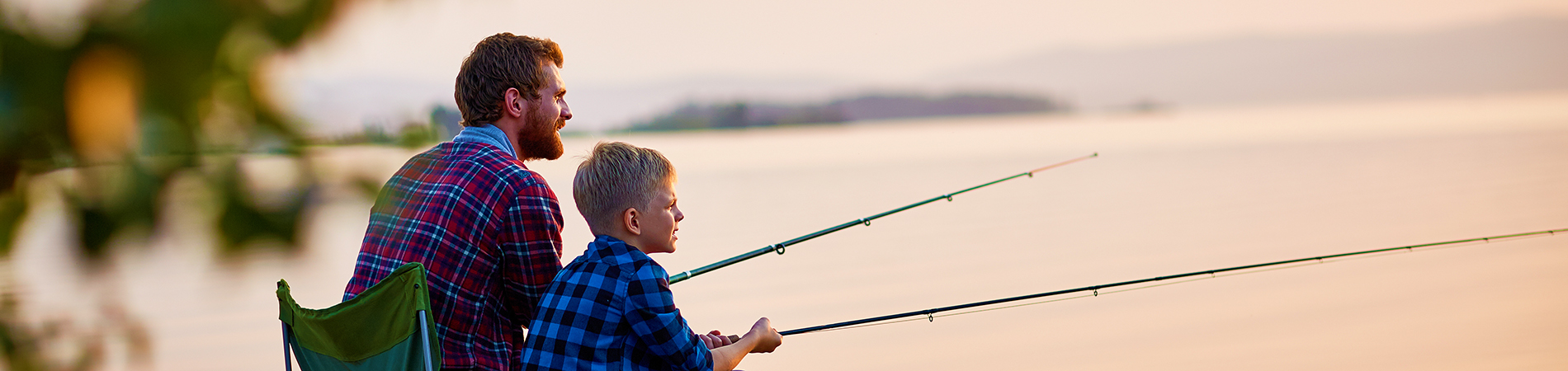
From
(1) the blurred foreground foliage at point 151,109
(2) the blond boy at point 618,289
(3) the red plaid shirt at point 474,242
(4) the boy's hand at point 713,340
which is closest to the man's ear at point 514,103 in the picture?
(3) the red plaid shirt at point 474,242

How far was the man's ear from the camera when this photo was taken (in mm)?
2061

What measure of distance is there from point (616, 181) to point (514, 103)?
357 mm

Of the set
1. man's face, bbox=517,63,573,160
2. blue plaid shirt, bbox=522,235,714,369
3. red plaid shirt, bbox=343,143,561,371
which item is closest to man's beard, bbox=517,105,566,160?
Answer: man's face, bbox=517,63,573,160

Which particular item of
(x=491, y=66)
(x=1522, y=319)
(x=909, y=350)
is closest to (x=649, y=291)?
(x=491, y=66)

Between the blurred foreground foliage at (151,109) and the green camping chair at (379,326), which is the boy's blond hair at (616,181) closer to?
the green camping chair at (379,326)

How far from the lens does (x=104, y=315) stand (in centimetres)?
55

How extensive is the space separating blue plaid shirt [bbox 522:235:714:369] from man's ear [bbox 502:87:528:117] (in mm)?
374

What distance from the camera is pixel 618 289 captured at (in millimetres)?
1800

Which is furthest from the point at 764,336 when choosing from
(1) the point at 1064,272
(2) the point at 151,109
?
(1) the point at 1064,272

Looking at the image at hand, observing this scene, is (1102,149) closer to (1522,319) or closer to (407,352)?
(1522,319)

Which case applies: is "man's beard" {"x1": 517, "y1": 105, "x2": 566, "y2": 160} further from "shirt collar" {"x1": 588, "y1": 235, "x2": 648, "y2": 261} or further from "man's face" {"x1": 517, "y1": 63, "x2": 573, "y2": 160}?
"shirt collar" {"x1": 588, "y1": 235, "x2": 648, "y2": 261}

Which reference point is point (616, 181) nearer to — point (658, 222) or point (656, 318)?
point (658, 222)

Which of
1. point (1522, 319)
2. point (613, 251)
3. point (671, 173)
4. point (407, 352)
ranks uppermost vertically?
point (1522, 319)

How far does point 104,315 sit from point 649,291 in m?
1.26
